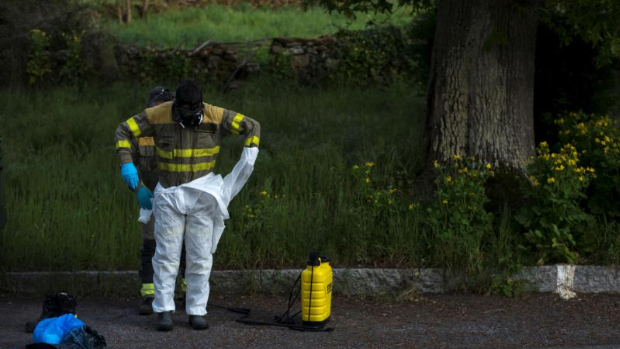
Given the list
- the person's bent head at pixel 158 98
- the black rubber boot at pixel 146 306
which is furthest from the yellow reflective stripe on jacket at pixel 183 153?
the black rubber boot at pixel 146 306

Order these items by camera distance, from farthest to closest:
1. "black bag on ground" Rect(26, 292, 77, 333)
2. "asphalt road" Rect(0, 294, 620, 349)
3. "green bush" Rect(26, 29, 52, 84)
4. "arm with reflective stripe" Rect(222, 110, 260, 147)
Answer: "green bush" Rect(26, 29, 52, 84), "arm with reflective stripe" Rect(222, 110, 260, 147), "asphalt road" Rect(0, 294, 620, 349), "black bag on ground" Rect(26, 292, 77, 333)

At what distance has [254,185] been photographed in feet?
30.1

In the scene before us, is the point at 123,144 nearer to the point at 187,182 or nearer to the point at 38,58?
the point at 187,182

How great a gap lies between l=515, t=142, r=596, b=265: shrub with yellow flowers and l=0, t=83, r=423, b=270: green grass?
96 cm

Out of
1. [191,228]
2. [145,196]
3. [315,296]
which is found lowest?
[315,296]

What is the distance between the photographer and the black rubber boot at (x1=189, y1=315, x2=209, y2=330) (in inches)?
268

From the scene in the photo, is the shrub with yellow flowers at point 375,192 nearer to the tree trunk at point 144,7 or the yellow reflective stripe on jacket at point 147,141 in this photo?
the yellow reflective stripe on jacket at point 147,141

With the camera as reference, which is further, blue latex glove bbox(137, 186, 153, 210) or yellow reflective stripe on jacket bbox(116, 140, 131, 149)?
blue latex glove bbox(137, 186, 153, 210)

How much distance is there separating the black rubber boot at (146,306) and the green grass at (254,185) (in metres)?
0.63

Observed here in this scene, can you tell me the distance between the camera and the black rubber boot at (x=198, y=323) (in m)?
6.81

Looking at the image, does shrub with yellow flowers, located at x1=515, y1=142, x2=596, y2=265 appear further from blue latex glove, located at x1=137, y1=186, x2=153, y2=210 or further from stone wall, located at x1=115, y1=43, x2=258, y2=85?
stone wall, located at x1=115, y1=43, x2=258, y2=85

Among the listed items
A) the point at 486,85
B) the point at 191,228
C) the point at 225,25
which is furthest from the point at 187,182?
the point at 225,25

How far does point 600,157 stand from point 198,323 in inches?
153

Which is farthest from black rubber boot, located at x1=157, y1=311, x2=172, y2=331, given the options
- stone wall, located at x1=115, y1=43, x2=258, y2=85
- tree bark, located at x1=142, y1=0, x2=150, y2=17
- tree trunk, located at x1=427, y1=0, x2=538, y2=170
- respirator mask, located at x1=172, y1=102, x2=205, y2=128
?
tree bark, located at x1=142, y1=0, x2=150, y2=17
